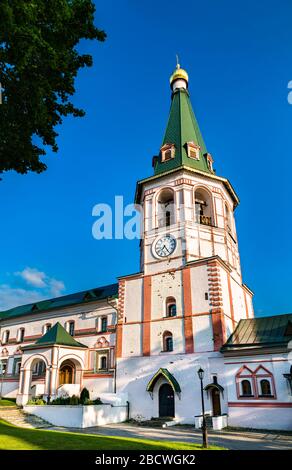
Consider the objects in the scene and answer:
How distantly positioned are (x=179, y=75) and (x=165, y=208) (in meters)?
16.5

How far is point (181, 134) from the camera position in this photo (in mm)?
30797

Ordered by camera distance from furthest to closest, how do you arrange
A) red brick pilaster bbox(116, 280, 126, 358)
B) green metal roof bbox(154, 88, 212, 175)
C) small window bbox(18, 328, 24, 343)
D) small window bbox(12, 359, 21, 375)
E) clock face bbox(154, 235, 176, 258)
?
small window bbox(18, 328, 24, 343) < small window bbox(12, 359, 21, 375) < green metal roof bbox(154, 88, 212, 175) < clock face bbox(154, 235, 176, 258) < red brick pilaster bbox(116, 280, 126, 358)

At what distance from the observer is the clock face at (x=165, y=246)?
26.1 metres

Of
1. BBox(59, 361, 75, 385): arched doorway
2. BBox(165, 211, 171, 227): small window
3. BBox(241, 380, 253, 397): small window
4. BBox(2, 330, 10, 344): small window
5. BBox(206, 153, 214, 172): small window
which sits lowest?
BBox(241, 380, 253, 397): small window

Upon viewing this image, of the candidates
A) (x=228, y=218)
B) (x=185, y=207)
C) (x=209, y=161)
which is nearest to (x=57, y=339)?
(x=185, y=207)

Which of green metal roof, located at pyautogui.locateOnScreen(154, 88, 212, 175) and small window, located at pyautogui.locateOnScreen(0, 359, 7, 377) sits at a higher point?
green metal roof, located at pyautogui.locateOnScreen(154, 88, 212, 175)

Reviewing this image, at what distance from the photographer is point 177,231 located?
26297 mm

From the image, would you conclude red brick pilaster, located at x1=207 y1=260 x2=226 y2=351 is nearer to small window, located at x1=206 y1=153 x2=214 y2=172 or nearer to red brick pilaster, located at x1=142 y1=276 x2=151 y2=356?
red brick pilaster, located at x1=142 y1=276 x2=151 y2=356

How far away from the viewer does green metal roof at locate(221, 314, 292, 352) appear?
65.6ft

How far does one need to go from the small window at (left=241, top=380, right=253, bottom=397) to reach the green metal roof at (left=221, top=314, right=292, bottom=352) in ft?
6.01

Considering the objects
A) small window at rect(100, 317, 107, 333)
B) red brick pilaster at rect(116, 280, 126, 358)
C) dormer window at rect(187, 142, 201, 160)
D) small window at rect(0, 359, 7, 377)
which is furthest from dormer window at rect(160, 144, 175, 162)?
small window at rect(0, 359, 7, 377)

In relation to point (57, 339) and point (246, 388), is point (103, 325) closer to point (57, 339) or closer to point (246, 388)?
point (57, 339)

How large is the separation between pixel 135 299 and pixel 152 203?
8.02m

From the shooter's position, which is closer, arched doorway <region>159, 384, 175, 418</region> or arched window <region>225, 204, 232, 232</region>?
arched doorway <region>159, 384, 175, 418</region>
